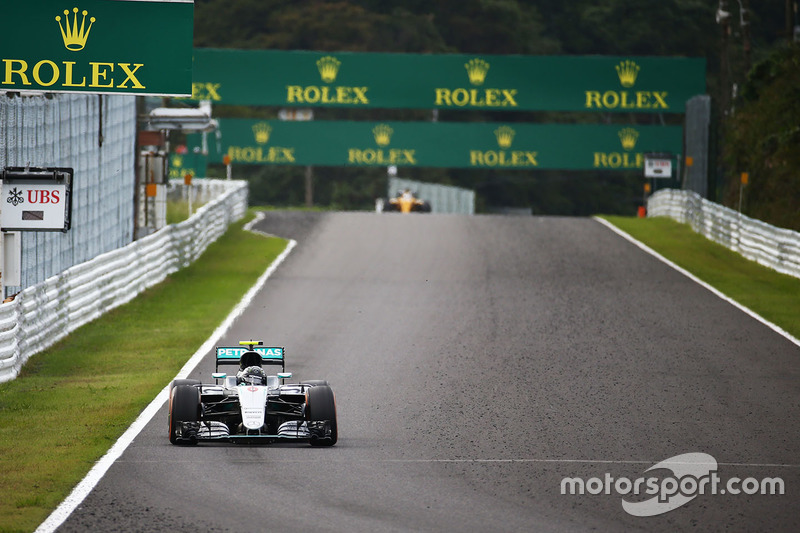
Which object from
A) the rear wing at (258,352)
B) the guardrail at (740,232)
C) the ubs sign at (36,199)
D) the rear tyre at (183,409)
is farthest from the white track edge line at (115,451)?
the guardrail at (740,232)

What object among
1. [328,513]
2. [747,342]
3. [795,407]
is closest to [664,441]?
[795,407]

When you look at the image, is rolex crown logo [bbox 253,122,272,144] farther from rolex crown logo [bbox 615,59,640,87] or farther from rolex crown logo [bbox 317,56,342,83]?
rolex crown logo [bbox 615,59,640,87]

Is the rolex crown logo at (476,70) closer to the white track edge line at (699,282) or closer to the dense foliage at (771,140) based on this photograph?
the dense foliage at (771,140)

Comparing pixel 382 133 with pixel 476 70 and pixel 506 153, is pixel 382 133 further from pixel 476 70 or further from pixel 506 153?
pixel 506 153

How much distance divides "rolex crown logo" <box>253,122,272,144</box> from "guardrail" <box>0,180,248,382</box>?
1958cm

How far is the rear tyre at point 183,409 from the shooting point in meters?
11.2

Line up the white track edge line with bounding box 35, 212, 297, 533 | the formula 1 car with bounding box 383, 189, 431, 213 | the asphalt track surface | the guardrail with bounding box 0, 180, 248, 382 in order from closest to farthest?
the white track edge line with bounding box 35, 212, 297, 533 < the asphalt track surface < the guardrail with bounding box 0, 180, 248, 382 < the formula 1 car with bounding box 383, 189, 431, 213

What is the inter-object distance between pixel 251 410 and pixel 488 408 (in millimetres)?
3184

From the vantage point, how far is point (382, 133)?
51.7 m

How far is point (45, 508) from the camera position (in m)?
9.16

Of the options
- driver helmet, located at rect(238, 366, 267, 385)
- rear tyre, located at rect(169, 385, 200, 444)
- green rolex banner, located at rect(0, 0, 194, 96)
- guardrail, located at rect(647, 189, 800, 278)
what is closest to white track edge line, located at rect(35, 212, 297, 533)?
rear tyre, located at rect(169, 385, 200, 444)

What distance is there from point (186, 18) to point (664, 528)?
1511 cm

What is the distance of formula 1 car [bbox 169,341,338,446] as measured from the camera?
441 inches

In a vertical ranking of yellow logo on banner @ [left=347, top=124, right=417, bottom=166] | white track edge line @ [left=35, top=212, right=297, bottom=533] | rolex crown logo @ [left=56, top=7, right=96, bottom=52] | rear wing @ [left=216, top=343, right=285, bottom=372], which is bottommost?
white track edge line @ [left=35, top=212, right=297, bottom=533]
